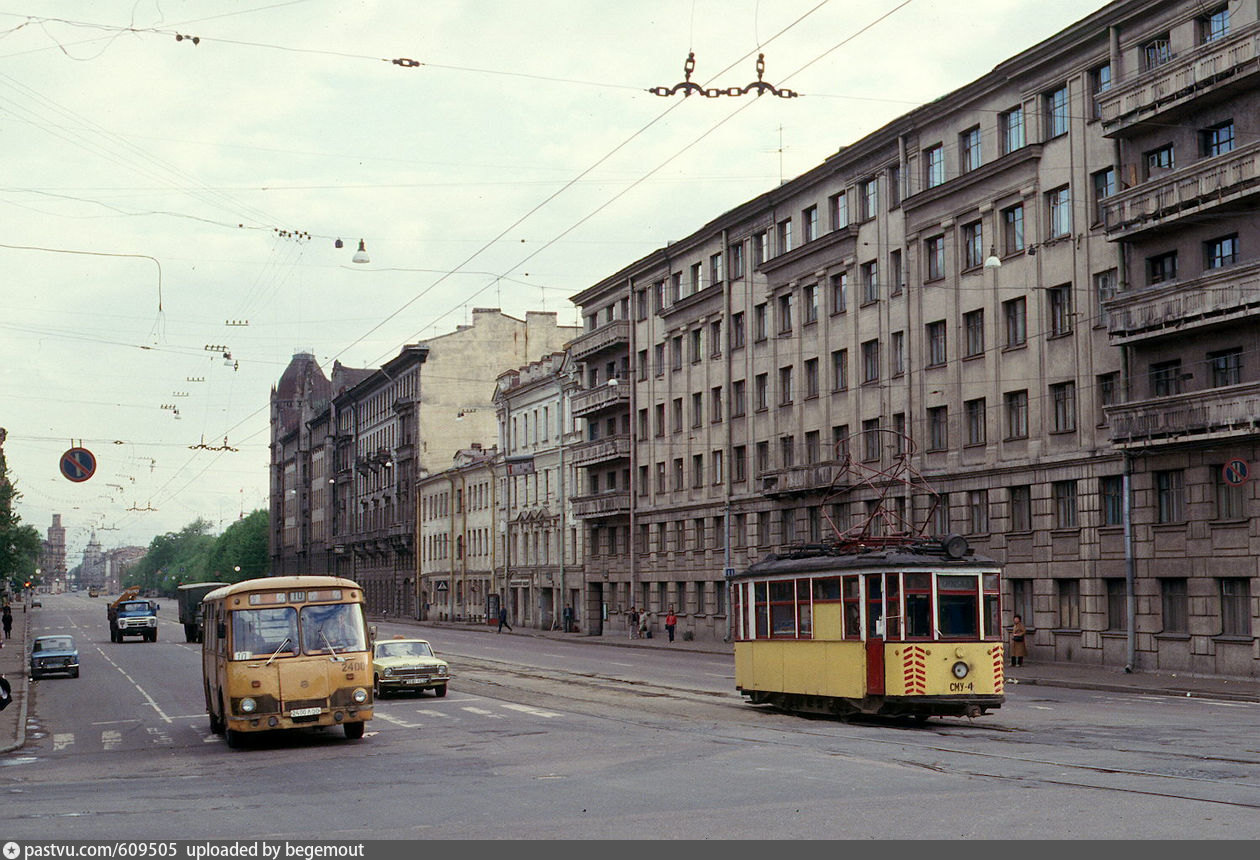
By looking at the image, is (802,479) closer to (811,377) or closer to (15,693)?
(811,377)

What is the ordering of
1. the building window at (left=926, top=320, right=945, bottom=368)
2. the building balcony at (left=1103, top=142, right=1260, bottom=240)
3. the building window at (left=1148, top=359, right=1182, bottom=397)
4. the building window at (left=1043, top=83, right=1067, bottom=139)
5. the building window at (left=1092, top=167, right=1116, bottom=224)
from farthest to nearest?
the building window at (left=926, top=320, right=945, bottom=368) → the building window at (left=1043, top=83, right=1067, bottom=139) → the building window at (left=1092, top=167, right=1116, bottom=224) → the building window at (left=1148, top=359, right=1182, bottom=397) → the building balcony at (left=1103, top=142, right=1260, bottom=240)

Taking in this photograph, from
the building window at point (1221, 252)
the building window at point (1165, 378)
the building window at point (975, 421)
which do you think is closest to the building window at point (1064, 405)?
the building window at point (1165, 378)

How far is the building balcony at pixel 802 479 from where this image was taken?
171ft

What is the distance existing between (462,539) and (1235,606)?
65524mm

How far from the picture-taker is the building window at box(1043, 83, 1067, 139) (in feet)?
135

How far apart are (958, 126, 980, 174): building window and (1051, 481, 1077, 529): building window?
33.8 feet

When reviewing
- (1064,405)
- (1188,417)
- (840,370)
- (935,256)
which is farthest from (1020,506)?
(840,370)

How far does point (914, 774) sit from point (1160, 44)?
2798 cm

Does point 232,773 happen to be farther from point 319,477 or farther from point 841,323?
point 319,477

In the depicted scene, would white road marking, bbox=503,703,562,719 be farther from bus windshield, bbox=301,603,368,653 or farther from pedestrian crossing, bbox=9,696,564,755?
bus windshield, bbox=301,603,368,653

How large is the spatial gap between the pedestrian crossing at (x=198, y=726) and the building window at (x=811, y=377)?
27451 mm

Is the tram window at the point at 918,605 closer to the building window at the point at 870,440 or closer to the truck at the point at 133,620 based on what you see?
the building window at the point at 870,440

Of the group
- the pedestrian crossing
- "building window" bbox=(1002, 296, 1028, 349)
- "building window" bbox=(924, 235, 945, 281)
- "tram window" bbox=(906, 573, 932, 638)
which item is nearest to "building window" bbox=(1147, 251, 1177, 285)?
"building window" bbox=(1002, 296, 1028, 349)

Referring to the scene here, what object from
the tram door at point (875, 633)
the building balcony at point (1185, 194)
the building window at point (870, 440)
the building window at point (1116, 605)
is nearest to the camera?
the tram door at point (875, 633)
